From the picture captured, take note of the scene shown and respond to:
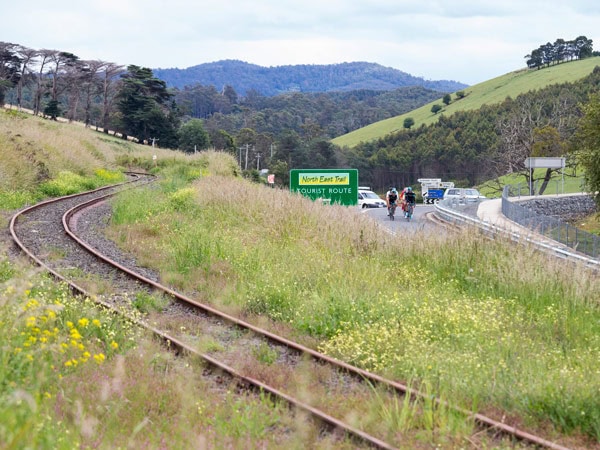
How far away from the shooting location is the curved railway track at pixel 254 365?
6.20 meters

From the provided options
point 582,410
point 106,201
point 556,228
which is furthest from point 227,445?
point 106,201

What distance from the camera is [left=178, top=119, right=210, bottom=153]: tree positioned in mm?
93625

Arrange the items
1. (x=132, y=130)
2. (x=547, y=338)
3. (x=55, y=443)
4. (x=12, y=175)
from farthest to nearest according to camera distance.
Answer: (x=132, y=130) → (x=12, y=175) → (x=547, y=338) → (x=55, y=443)

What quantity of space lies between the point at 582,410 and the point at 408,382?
5.01 feet

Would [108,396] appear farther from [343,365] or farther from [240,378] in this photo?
[343,365]

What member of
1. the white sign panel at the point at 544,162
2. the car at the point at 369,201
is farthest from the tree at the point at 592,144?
the car at the point at 369,201

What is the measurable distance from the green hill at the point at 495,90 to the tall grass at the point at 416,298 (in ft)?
417

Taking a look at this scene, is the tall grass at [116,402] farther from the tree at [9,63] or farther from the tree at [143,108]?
the tree at [9,63]

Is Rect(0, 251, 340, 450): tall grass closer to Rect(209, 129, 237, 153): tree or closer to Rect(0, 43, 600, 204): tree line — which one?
Rect(0, 43, 600, 204): tree line

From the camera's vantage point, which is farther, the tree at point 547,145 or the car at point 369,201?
the tree at point 547,145

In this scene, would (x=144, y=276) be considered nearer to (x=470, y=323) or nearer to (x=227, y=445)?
(x=470, y=323)

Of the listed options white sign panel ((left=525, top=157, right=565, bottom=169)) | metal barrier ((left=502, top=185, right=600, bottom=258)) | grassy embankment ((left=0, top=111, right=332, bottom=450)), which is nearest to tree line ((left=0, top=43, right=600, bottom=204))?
white sign panel ((left=525, top=157, right=565, bottom=169))

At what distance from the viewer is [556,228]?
2375cm

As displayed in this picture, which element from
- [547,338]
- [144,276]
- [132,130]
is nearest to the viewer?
[547,338]
